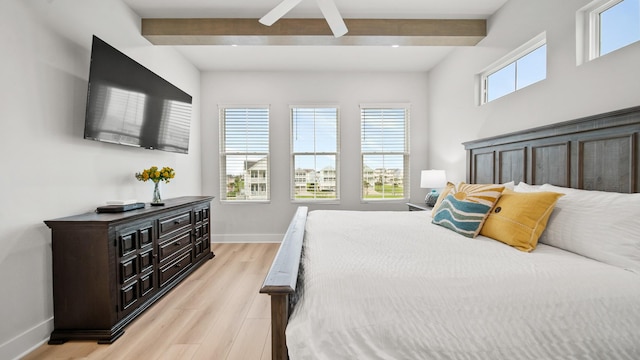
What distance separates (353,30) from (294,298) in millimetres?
2980

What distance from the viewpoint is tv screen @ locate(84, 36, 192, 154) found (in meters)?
2.22

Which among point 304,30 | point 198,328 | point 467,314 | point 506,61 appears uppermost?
point 304,30

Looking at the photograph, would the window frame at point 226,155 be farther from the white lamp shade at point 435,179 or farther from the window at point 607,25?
the window at point 607,25

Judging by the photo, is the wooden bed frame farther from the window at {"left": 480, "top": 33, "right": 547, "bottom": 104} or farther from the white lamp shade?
the white lamp shade

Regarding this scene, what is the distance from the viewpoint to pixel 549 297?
44.7 inches

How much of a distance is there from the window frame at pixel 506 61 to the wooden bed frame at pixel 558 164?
625 mm

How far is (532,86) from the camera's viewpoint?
2.53 metres

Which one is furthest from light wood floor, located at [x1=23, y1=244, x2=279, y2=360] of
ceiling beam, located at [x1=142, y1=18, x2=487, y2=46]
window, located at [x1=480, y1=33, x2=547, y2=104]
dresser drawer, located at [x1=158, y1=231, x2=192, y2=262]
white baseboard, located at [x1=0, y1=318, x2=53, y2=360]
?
window, located at [x1=480, y1=33, x2=547, y2=104]

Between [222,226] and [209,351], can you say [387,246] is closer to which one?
[209,351]

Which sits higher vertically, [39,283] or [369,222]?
[369,222]

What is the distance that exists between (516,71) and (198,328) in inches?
147

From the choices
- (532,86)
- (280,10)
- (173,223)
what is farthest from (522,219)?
(173,223)

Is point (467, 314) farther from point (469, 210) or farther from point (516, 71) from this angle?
point (516, 71)

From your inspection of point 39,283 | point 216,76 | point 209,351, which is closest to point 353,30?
point 216,76
